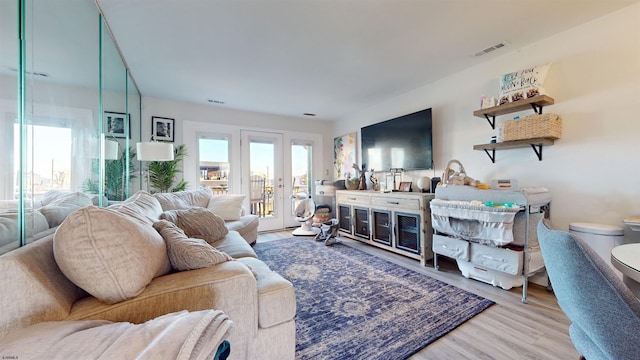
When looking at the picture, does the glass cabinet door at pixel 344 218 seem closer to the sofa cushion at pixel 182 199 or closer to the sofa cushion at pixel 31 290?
the sofa cushion at pixel 182 199

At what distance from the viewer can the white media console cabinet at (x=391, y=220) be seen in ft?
9.39

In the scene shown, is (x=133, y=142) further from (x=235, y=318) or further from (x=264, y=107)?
(x=235, y=318)

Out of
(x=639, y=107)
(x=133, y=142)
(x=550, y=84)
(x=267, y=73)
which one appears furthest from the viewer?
(x=133, y=142)

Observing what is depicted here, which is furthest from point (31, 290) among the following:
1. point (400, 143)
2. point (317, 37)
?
point (400, 143)

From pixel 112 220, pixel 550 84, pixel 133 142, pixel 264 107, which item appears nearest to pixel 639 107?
pixel 550 84

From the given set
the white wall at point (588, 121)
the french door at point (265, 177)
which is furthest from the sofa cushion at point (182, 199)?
the white wall at point (588, 121)

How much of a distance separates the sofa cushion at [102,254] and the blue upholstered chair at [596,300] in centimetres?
153

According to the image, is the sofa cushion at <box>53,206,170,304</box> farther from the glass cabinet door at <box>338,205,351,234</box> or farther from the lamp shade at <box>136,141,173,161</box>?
the glass cabinet door at <box>338,205,351,234</box>

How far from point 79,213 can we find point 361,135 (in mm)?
4008

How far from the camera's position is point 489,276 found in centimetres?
227

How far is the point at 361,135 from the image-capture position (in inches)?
174

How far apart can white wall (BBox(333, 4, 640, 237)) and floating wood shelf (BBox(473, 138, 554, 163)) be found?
0.18 feet

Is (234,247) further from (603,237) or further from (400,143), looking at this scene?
(603,237)

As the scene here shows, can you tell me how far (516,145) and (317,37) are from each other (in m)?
2.16
